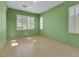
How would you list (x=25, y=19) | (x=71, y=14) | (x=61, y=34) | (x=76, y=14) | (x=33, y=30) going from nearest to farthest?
(x=76, y=14) < (x=71, y=14) < (x=61, y=34) < (x=25, y=19) < (x=33, y=30)

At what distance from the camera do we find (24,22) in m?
7.46

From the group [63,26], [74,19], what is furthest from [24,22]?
[74,19]

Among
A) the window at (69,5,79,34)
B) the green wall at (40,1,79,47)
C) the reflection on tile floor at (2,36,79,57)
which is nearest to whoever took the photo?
the reflection on tile floor at (2,36,79,57)

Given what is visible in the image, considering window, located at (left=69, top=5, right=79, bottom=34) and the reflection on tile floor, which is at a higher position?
window, located at (left=69, top=5, right=79, bottom=34)

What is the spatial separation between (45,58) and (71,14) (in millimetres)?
2817

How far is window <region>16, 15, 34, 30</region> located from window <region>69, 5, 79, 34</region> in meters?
4.51

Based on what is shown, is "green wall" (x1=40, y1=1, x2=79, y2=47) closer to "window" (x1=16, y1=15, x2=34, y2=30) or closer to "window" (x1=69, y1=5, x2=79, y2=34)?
"window" (x1=69, y1=5, x2=79, y2=34)

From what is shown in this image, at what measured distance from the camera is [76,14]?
3840mm

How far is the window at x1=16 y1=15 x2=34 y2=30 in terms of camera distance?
7.05 metres

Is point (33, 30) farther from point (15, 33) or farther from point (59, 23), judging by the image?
point (59, 23)

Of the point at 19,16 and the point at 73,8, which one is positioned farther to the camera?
the point at 19,16

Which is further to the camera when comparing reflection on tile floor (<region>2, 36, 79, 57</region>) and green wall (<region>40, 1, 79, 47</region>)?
green wall (<region>40, 1, 79, 47</region>)

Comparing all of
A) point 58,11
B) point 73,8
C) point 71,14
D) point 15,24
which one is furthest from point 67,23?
point 15,24

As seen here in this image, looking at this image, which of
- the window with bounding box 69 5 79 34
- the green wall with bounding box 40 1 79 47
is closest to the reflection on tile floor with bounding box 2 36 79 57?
the green wall with bounding box 40 1 79 47
